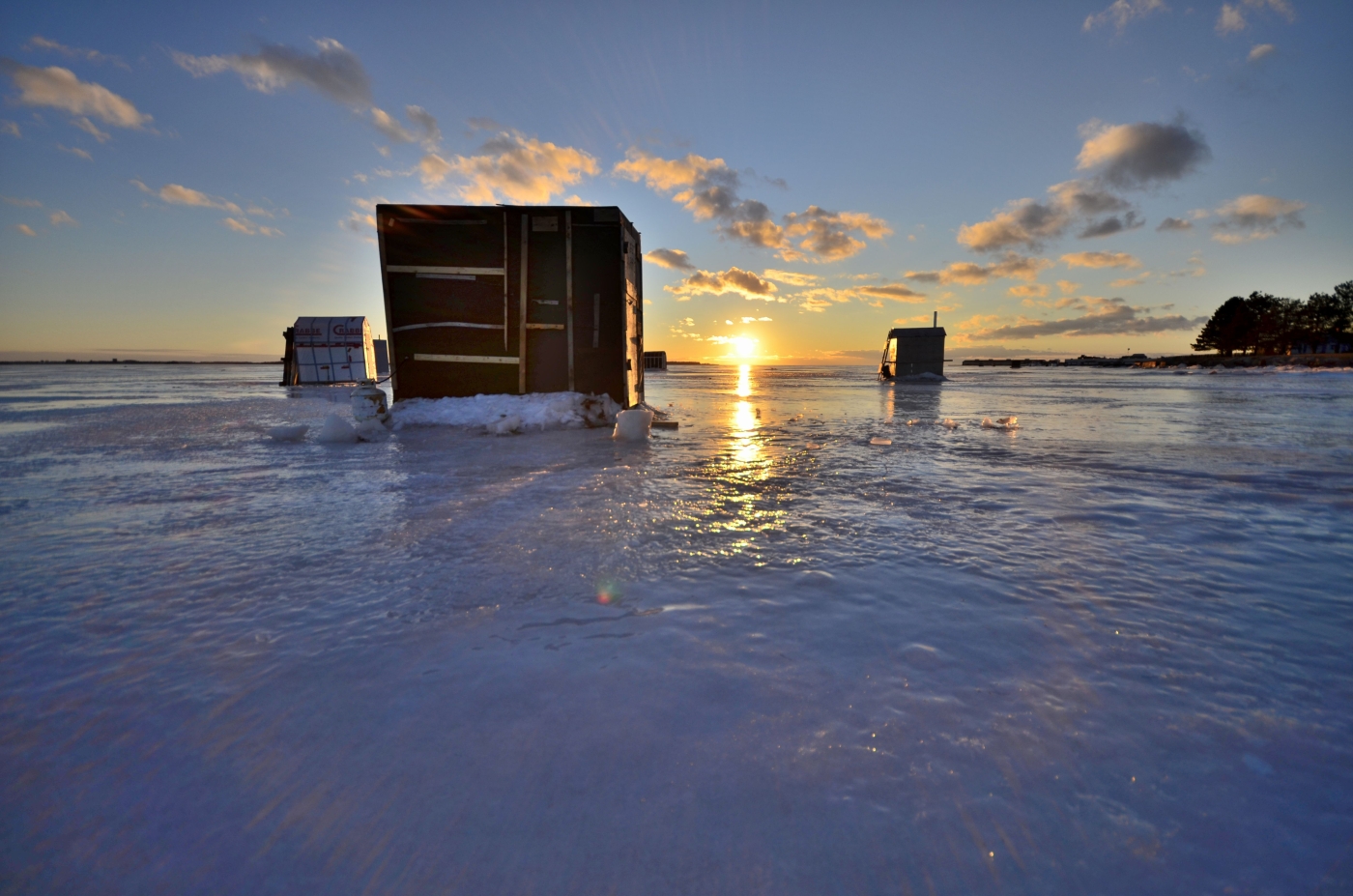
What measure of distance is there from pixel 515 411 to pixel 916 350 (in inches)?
942

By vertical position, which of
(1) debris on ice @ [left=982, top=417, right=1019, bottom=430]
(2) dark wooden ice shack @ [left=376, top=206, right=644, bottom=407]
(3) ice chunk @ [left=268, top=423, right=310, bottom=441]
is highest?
(2) dark wooden ice shack @ [left=376, top=206, right=644, bottom=407]

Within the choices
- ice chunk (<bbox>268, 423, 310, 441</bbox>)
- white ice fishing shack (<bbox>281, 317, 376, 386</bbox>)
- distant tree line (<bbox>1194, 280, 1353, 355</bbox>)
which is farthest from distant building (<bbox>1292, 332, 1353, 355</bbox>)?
ice chunk (<bbox>268, 423, 310, 441</bbox>)

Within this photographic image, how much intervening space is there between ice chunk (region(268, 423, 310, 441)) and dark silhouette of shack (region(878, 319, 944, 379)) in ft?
84.7

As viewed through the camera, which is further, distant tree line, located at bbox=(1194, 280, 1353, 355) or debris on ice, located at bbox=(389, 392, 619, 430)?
distant tree line, located at bbox=(1194, 280, 1353, 355)

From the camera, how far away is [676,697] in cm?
162

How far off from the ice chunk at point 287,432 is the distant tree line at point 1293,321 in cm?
9087

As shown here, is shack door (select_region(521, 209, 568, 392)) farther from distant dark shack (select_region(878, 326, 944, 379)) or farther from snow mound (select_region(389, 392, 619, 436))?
distant dark shack (select_region(878, 326, 944, 379))

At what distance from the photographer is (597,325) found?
901cm

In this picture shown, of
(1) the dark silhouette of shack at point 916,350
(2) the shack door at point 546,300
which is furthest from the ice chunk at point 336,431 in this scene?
(1) the dark silhouette of shack at point 916,350

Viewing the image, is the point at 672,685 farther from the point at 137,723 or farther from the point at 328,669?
the point at 137,723

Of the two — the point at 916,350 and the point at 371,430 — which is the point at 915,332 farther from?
the point at 371,430

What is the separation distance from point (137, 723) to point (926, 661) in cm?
236

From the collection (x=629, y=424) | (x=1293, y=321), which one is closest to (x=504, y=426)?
(x=629, y=424)

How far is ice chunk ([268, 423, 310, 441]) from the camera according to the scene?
22.0 feet
